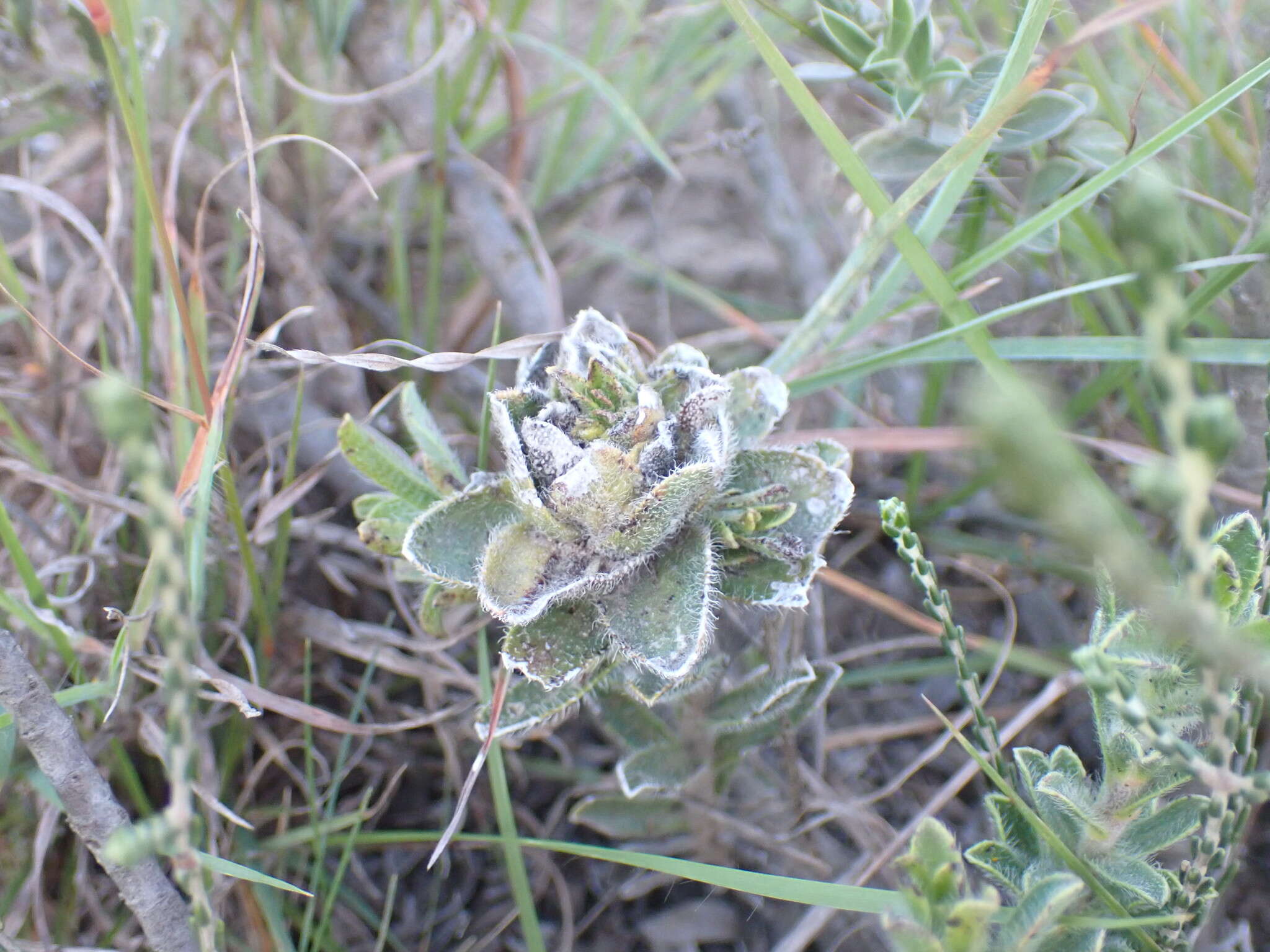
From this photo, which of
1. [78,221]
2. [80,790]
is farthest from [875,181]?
[78,221]

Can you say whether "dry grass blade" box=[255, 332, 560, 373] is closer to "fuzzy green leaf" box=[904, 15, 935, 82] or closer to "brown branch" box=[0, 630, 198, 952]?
"brown branch" box=[0, 630, 198, 952]

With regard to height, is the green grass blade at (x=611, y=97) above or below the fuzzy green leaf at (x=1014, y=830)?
above

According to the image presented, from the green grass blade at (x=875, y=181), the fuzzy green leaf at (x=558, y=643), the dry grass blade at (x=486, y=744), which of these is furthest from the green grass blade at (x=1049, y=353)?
the dry grass blade at (x=486, y=744)

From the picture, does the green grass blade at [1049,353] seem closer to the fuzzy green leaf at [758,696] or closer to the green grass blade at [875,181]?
the green grass blade at [875,181]

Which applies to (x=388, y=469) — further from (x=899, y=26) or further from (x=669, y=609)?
(x=899, y=26)

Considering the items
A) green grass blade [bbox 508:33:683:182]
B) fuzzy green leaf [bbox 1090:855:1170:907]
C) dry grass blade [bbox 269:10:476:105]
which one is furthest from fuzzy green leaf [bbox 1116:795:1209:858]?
dry grass blade [bbox 269:10:476:105]

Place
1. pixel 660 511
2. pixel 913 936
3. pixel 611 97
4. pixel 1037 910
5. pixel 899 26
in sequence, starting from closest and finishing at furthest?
pixel 913 936 → pixel 1037 910 → pixel 660 511 → pixel 899 26 → pixel 611 97
